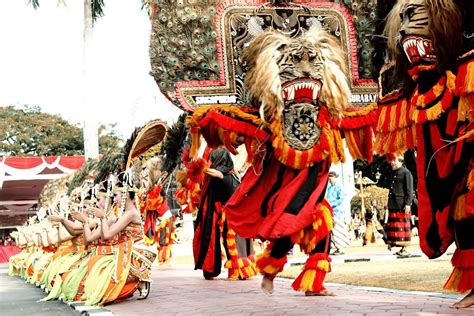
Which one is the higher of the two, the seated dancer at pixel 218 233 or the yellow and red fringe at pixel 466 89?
the yellow and red fringe at pixel 466 89

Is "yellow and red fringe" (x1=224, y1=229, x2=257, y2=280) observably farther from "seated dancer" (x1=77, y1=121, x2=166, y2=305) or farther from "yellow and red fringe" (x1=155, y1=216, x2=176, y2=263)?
"yellow and red fringe" (x1=155, y1=216, x2=176, y2=263)

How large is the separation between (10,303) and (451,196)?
592 cm

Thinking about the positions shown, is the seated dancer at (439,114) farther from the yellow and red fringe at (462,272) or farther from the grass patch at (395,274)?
the grass patch at (395,274)

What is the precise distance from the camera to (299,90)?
698cm

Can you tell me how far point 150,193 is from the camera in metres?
16.2

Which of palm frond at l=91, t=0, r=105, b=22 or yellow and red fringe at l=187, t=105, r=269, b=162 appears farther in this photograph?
palm frond at l=91, t=0, r=105, b=22

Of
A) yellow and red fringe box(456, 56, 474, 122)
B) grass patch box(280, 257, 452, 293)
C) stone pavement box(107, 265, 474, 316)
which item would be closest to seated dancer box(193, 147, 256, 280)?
grass patch box(280, 257, 452, 293)

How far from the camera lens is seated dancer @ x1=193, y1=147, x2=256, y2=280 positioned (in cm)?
1002

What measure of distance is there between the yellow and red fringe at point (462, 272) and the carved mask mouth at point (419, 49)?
1.30 m

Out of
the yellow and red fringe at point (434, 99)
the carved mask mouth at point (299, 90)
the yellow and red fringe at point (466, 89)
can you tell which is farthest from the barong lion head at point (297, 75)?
the yellow and red fringe at point (466, 89)

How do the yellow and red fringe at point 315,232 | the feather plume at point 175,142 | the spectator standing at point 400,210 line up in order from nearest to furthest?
1. the yellow and red fringe at point 315,232
2. the spectator standing at point 400,210
3. the feather plume at point 175,142

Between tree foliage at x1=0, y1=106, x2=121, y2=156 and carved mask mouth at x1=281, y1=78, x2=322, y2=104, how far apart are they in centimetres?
4473

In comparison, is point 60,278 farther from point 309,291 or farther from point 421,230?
point 421,230

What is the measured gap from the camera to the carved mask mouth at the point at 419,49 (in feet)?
17.3
